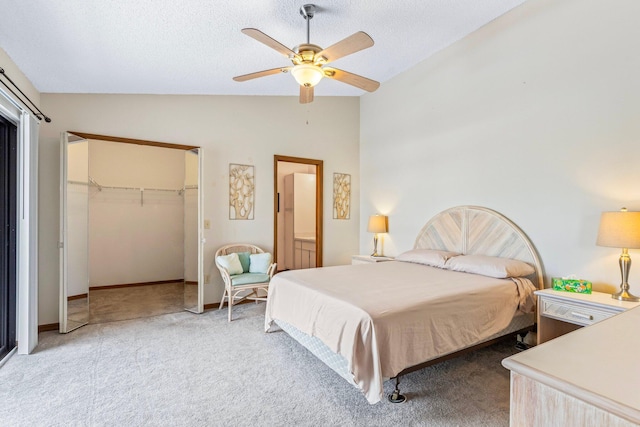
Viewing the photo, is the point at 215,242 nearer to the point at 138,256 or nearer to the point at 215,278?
the point at 215,278

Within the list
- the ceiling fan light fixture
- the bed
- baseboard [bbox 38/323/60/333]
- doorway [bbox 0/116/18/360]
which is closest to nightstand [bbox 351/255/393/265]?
the bed

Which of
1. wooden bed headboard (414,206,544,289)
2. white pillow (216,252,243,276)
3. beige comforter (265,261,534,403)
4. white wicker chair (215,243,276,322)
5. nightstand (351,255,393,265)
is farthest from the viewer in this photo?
nightstand (351,255,393,265)

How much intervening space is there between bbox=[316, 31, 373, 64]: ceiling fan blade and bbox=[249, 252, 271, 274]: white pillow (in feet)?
8.62

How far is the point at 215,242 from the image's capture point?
4.34 metres

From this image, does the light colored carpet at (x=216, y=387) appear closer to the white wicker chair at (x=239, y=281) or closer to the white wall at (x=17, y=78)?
the white wicker chair at (x=239, y=281)

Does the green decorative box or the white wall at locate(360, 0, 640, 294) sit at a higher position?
the white wall at locate(360, 0, 640, 294)

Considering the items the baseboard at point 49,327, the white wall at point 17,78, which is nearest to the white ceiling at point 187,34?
the white wall at point 17,78

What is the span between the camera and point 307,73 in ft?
7.98

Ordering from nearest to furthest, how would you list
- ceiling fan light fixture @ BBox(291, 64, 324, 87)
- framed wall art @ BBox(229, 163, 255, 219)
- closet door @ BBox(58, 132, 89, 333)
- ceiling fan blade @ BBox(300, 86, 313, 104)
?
1. ceiling fan light fixture @ BBox(291, 64, 324, 87)
2. ceiling fan blade @ BBox(300, 86, 313, 104)
3. closet door @ BBox(58, 132, 89, 333)
4. framed wall art @ BBox(229, 163, 255, 219)

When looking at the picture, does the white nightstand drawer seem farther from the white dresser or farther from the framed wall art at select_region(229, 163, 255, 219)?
the framed wall art at select_region(229, 163, 255, 219)

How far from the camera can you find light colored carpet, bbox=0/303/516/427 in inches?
77.5

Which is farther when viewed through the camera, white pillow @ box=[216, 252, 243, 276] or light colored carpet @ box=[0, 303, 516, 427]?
white pillow @ box=[216, 252, 243, 276]

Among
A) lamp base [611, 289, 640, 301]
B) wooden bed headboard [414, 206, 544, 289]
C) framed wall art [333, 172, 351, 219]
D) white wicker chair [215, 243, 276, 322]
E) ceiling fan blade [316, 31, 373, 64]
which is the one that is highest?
ceiling fan blade [316, 31, 373, 64]

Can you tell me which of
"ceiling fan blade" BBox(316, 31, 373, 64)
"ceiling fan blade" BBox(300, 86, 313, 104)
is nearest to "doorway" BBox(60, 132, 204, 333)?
"ceiling fan blade" BBox(300, 86, 313, 104)
